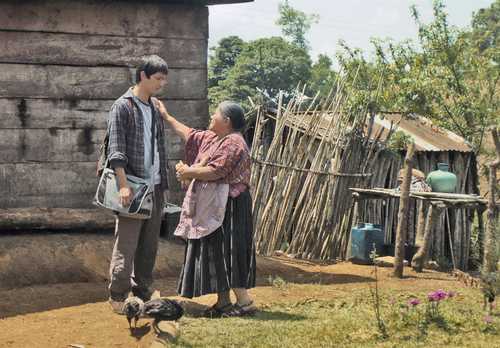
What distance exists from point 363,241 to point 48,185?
4.50 m

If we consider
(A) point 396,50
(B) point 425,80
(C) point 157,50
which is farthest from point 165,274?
(A) point 396,50

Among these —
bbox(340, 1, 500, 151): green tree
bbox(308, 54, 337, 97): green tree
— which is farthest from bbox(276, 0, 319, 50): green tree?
bbox(340, 1, 500, 151): green tree

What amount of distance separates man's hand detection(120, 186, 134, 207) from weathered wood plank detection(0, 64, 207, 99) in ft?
7.82

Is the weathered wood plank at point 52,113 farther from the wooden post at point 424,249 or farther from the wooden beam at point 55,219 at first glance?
the wooden post at point 424,249

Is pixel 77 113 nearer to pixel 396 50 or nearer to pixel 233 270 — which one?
pixel 233 270

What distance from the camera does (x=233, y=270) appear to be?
5.95 metres

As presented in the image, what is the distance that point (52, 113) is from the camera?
24.5ft

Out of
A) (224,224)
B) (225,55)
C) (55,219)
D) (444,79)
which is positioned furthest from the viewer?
(225,55)

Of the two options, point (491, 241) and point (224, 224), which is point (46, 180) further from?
point (491, 241)

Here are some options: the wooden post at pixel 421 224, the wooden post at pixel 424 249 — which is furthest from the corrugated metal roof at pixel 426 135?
the wooden post at pixel 424 249

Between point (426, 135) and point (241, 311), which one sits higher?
point (426, 135)

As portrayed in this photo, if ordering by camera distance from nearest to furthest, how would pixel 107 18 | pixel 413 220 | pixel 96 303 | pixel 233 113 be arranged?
Result: 1. pixel 233 113
2. pixel 96 303
3. pixel 107 18
4. pixel 413 220

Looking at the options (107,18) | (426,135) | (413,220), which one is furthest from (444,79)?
(107,18)

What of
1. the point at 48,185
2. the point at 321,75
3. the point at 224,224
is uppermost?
the point at 321,75
